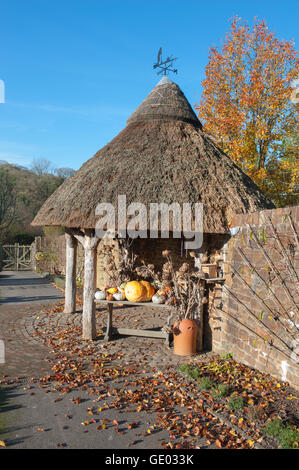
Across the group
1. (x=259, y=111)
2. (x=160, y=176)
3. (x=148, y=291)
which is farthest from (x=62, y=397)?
(x=259, y=111)

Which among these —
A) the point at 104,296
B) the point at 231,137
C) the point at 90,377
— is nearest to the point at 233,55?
the point at 231,137

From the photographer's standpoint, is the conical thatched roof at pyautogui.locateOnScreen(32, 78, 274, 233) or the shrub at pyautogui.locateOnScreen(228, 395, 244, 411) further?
the conical thatched roof at pyautogui.locateOnScreen(32, 78, 274, 233)

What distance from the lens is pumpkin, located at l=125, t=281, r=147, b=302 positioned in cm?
690

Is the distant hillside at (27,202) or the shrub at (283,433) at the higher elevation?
the distant hillside at (27,202)

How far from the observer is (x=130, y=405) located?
4562mm

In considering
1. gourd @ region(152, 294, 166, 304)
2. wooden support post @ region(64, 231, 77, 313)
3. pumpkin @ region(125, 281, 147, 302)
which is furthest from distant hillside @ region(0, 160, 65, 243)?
gourd @ region(152, 294, 166, 304)

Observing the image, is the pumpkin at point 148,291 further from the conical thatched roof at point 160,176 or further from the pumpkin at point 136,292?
the conical thatched roof at point 160,176

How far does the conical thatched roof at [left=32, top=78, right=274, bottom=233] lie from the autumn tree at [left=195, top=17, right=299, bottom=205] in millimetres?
5951

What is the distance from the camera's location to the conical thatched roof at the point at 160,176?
6707 millimetres

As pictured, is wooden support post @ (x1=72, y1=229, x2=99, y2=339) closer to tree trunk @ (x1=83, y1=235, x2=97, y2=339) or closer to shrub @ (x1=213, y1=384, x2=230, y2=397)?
tree trunk @ (x1=83, y1=235, x2=97, y2=339)

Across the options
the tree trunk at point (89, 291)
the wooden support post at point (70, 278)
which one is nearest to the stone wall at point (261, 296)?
the tree trunk at point (89, 291)

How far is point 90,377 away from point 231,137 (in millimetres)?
12198

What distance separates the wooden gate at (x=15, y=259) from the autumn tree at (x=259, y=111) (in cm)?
1486
